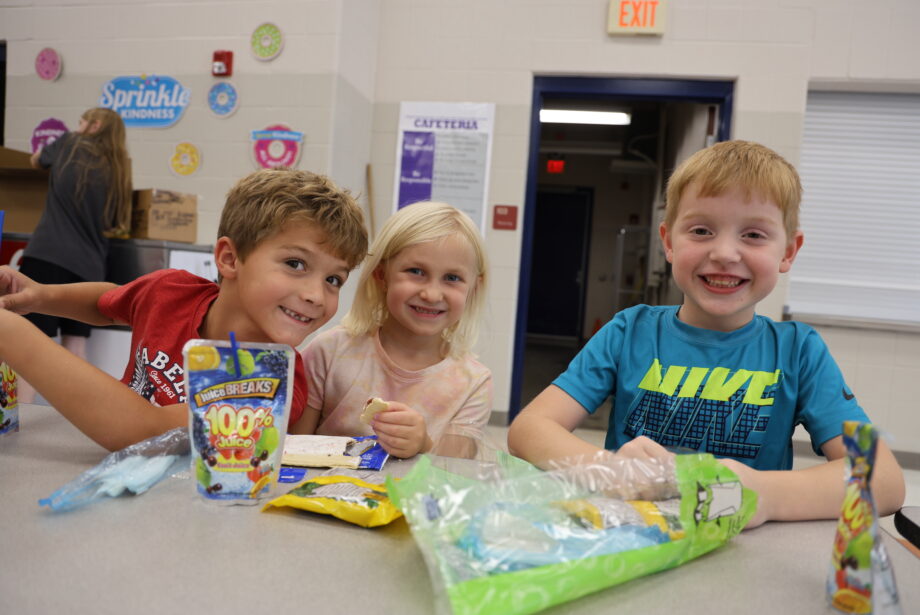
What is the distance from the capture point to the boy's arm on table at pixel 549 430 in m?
0.82

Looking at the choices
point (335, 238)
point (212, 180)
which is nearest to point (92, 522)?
point (335, 238)

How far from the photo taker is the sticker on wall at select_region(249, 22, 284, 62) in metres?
3.10

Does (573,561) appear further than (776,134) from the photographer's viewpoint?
No

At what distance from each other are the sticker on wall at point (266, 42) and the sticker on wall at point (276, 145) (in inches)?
14.2

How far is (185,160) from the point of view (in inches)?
127

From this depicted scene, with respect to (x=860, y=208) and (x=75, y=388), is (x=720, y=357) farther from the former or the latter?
(x=860, y=208)

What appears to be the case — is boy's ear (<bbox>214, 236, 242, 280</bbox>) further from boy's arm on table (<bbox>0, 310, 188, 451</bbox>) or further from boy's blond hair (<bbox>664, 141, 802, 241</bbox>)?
boy's blond hair (<bbox>664, 141, 802, 241</bbox>)

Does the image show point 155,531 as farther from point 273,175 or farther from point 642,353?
point 642,353

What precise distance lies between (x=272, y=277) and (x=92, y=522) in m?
0.46

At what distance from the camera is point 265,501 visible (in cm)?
62

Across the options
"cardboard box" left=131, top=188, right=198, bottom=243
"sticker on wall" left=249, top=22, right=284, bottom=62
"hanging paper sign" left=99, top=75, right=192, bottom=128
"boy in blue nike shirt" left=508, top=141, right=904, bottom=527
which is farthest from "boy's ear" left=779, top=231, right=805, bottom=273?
"hanging paper sign" left=99, top=75, right=192, bottom=128

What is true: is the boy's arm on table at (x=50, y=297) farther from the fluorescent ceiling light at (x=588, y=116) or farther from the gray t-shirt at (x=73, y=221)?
the fluorescent ceiling light at (x=588, y=116)

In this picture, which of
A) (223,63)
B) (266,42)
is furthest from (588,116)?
(223,63)

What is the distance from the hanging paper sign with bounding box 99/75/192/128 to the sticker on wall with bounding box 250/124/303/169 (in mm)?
456
